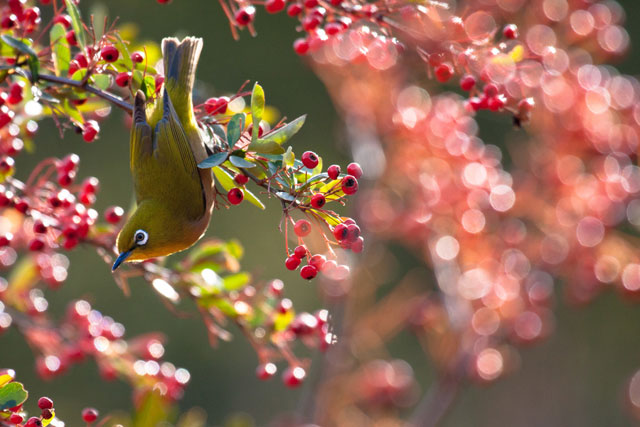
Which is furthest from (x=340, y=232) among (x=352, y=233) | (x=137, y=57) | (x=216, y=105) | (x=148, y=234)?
(x=148, y=234)

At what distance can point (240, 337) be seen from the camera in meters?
3.92

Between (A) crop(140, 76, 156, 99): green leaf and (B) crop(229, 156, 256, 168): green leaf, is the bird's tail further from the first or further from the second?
(B) crop(229, 156, 256, 168): green leaf

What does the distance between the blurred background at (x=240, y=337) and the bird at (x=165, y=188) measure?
225 cm

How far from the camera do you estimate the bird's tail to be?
140 cm

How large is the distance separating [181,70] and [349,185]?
0.65 m

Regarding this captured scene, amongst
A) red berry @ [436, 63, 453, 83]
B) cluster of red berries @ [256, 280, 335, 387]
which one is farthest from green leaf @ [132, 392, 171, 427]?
red berry @ [436, 63, 453, 83]

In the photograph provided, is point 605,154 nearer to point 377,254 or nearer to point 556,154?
point 556,154

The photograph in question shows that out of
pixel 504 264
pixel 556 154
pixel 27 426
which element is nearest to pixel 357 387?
pixel 504 264

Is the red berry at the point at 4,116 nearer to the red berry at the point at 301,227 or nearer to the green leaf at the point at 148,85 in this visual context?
the green leaf at the point at 148,85

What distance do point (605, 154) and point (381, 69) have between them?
0.71 meters

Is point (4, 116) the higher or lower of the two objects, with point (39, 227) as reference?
higher

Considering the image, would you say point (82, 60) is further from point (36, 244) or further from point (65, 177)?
point (36, 244)

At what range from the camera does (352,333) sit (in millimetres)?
2061

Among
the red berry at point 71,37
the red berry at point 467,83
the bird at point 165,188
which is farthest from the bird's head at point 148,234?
the red berry at point 467,83
